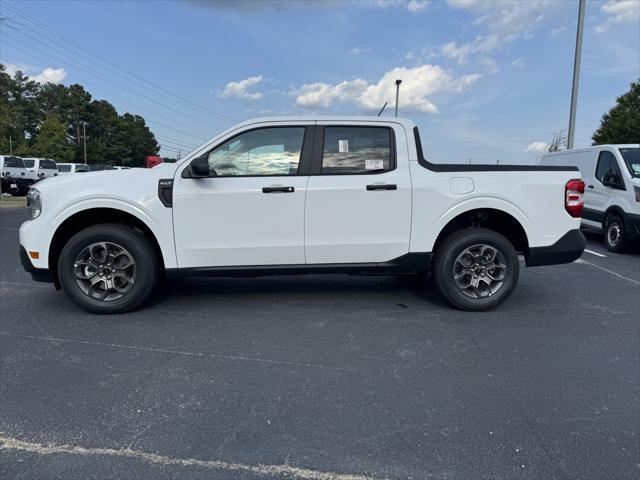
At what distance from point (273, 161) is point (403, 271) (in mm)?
1692

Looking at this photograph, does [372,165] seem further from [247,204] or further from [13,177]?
[13,177]

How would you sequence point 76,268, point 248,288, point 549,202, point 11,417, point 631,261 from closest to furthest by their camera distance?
point 11,417, point 76,268, point 549,202, point 248,288, point 631,261

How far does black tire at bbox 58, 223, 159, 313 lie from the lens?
4398 millimetres

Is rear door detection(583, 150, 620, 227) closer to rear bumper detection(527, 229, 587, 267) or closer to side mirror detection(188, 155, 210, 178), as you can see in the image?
rear bumper detection(527, 229, 587, 267)

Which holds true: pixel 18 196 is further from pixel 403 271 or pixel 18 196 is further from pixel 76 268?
pixel 403 271

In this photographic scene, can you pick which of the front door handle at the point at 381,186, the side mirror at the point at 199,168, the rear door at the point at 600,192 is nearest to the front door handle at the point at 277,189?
the side mirror at the point at 199,168

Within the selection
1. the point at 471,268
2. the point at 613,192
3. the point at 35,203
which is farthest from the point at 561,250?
the point at 613,192

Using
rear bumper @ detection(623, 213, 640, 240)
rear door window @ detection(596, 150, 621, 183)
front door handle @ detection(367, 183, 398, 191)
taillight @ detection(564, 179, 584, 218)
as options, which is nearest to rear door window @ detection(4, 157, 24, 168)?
front door handle @ detection(367, 183, 398, 191)

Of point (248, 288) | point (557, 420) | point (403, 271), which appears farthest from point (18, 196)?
point (557, 420)

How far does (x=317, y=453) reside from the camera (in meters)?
2.45

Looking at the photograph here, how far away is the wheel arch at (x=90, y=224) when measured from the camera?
4.48 m

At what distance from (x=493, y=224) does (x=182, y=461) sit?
3.97 metres

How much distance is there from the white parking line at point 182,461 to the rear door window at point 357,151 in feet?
9.37

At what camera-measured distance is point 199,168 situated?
425cm
